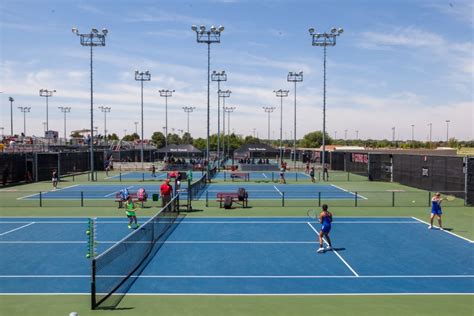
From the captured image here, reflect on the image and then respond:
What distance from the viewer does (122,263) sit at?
13188 millimetres

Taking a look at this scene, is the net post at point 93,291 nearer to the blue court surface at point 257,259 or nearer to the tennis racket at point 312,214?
the blue court surface at point 257,259

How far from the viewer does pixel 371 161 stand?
161 ft

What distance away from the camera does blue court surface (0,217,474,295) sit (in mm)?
12359

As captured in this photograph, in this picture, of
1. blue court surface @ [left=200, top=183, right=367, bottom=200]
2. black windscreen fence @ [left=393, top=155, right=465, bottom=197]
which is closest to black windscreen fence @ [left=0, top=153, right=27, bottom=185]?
blue court surface @ [left=200, top=183, right=367, bottom=200]

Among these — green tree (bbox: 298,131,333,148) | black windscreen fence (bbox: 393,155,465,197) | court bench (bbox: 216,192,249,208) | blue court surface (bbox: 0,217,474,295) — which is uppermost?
green tree (bbox: 298,131,333,148)

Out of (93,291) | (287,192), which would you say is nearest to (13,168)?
(287,192)

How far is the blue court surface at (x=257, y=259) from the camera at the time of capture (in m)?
12.4

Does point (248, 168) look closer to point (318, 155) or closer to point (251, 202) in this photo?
point (318, 155)

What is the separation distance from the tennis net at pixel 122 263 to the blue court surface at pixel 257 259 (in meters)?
0.36

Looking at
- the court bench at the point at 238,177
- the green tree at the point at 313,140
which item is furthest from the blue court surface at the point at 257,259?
the green tree at the point at 313,140

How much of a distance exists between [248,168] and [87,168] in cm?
2131
